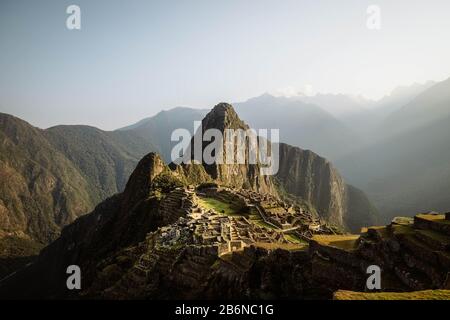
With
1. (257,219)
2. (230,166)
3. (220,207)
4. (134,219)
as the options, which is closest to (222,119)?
(230,166)

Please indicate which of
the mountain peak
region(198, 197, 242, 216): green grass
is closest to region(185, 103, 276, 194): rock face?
the mountain peak

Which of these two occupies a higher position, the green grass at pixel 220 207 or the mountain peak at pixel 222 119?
the mountain peak at pixel 222 119

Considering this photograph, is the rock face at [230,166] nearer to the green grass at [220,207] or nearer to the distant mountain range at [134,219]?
the distant mountain range at [134,219]

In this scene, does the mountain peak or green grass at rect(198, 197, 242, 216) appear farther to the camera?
the mountain peak

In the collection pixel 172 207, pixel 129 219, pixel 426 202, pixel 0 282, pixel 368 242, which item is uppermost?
pixel 368 242

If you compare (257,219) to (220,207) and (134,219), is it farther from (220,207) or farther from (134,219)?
(134,219)

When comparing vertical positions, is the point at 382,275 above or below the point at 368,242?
below

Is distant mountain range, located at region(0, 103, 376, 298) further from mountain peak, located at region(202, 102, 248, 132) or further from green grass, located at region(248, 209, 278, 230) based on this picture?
green grass, located at region(248, 209, 278, 230)

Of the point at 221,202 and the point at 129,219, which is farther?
the point at 129,219

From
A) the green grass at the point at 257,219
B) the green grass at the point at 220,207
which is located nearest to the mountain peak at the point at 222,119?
the green grass at the point at 220,207
